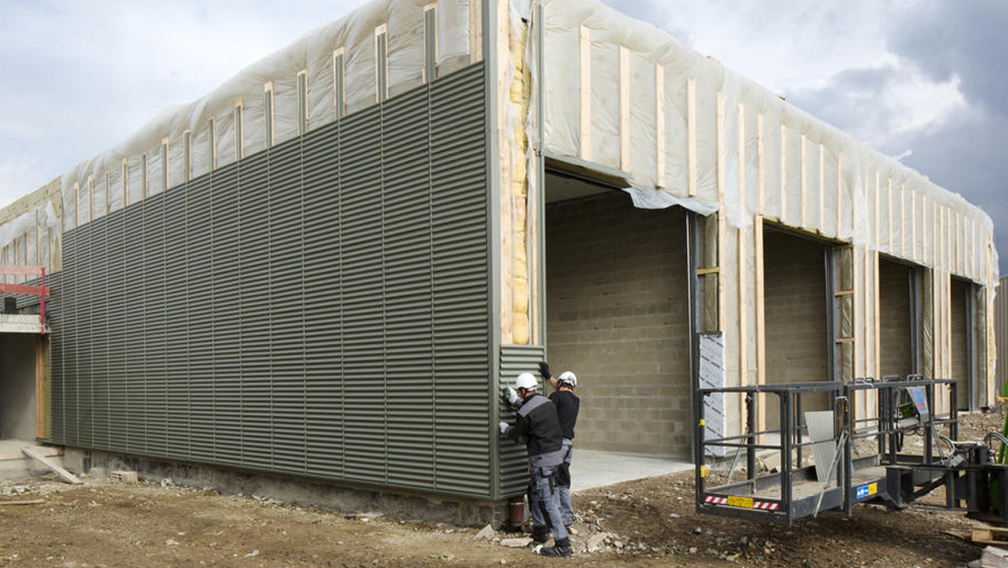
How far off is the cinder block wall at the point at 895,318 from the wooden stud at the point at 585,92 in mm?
12832

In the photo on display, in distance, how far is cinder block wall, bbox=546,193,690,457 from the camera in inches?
547

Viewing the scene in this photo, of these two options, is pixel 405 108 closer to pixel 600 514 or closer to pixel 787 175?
pixel 600 514

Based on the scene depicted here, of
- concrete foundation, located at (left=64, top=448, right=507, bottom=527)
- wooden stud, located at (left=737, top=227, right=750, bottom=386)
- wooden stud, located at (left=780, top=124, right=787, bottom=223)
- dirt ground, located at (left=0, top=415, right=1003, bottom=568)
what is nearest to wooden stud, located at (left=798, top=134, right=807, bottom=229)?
wooden stud, located at (left=780, top=124, right=787, bottom=223)

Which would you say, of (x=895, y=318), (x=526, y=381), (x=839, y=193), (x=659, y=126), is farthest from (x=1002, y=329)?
(x=526, y=381)

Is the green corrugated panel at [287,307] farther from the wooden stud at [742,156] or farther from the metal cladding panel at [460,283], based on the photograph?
the wooden stud at [742,156]

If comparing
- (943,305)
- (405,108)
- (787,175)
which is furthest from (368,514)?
(943,305)

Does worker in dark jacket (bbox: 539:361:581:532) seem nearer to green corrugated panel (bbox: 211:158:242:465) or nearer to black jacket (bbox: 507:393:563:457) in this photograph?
black jacket (bbox: 507:393:563:457)

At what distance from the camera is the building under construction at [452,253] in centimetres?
968

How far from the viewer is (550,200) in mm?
16031

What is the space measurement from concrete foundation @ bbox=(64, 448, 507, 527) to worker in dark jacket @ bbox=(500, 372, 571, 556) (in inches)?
34.6

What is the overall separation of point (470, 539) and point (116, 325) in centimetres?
1135

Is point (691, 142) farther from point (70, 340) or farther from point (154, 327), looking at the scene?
point (70, 340)

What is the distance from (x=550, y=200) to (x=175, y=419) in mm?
8183

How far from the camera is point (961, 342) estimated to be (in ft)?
79.6
